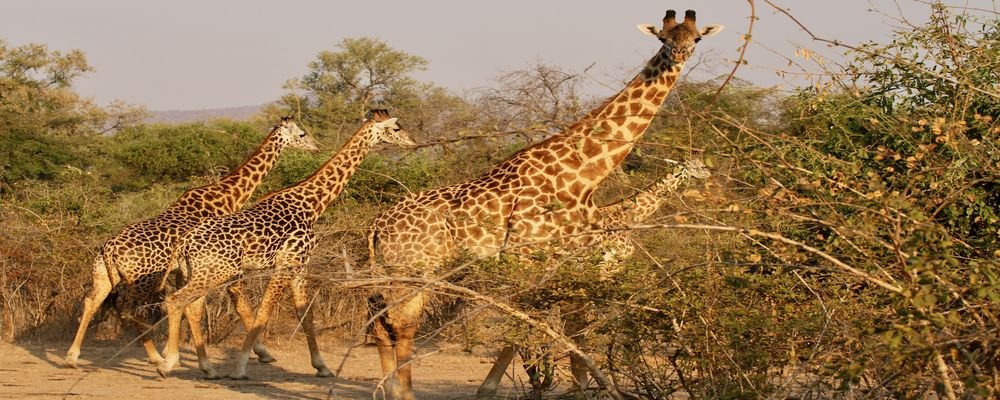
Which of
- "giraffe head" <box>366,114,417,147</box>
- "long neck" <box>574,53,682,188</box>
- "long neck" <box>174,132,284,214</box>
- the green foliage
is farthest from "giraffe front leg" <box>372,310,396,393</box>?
the green foliage

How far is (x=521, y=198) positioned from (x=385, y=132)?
3185 mm

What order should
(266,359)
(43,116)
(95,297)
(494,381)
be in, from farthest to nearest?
(43,116), (266,359), (95,297), (494,381)

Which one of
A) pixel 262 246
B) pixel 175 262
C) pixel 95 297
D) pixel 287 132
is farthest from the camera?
pixel 287 132

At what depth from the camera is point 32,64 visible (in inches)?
1486

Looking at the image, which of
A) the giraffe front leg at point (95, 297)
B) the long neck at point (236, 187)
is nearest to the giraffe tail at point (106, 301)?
the giraffe front leg at point (95, 297)

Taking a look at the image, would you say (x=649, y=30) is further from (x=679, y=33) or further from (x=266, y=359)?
(x=266, y=359)

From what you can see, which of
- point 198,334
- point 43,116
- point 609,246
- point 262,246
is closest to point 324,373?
point 198,334

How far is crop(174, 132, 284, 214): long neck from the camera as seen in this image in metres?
10.1

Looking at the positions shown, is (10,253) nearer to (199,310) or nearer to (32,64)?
(199,310)

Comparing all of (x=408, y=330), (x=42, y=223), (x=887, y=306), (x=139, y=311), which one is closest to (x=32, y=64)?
(x=42, y=223)

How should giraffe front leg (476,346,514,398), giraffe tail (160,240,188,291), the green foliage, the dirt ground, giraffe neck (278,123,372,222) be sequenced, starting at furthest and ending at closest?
1. the green foliage
2. giraffe neck (278,123,372,222)
3. giraffe tail (160,240,188,291)
4. the dirt ground
5. giraffe front leg (476,346,514,398)

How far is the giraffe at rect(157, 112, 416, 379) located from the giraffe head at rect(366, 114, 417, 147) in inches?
6.7

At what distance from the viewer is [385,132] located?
32.9ft

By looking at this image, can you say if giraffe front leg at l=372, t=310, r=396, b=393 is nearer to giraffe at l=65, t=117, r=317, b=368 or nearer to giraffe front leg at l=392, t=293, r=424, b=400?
giraffe front leg at l=392, t=293, r=424, b=400
